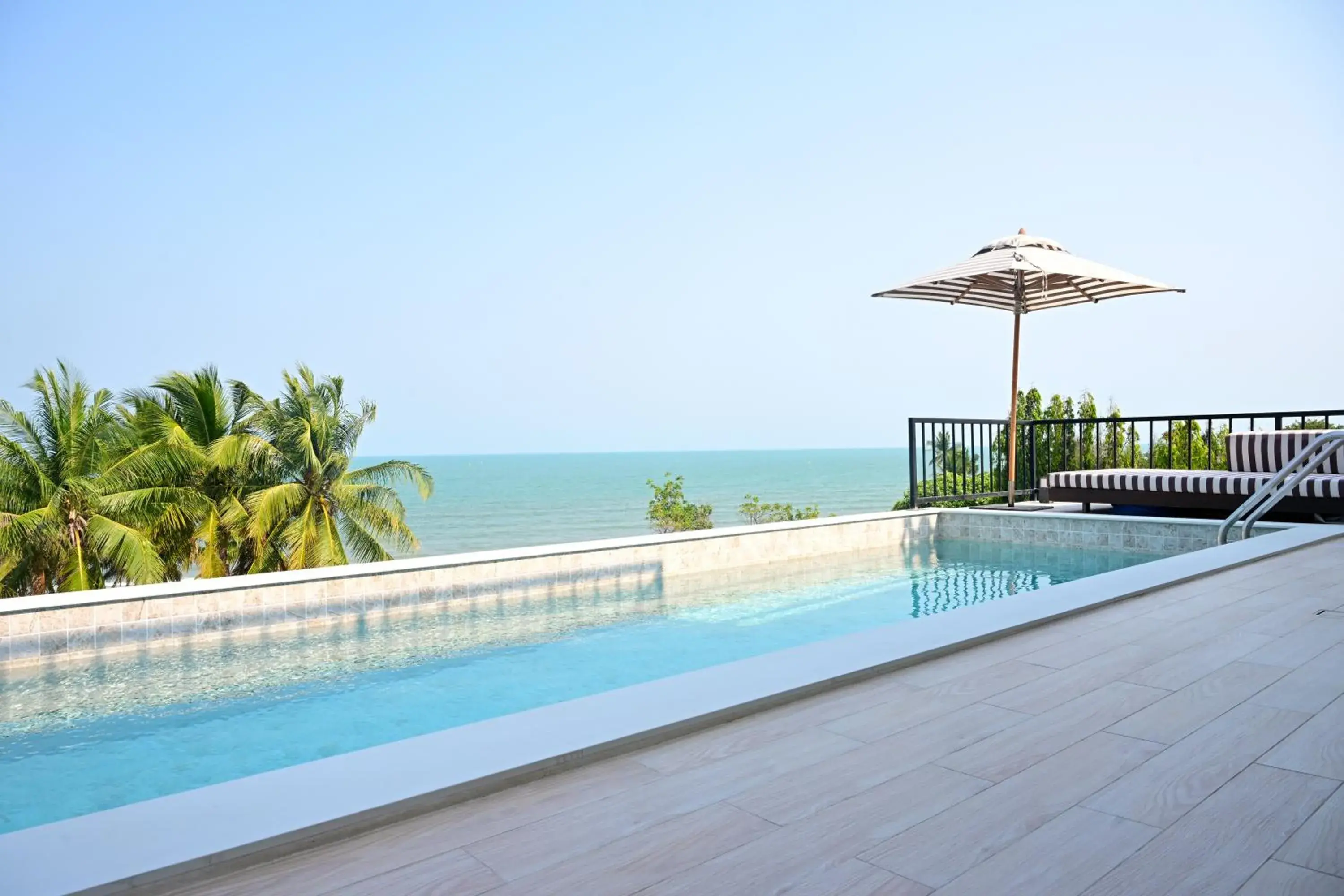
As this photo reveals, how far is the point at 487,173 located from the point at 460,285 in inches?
234

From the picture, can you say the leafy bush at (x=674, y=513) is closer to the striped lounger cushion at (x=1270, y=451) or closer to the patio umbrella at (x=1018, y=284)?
the patio umbrella at (x=1018, y=284)

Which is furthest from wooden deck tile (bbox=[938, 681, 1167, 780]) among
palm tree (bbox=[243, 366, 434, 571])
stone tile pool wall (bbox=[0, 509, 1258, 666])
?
palm tree (bbox=[243, 366, 434, 571])

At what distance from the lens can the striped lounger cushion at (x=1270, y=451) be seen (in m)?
6.29

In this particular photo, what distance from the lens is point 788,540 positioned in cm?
662

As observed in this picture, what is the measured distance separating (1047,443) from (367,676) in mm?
8335

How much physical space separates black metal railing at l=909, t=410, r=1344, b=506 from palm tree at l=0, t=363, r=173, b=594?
25.2 feet

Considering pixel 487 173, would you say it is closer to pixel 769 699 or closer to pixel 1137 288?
pixel 1137 288

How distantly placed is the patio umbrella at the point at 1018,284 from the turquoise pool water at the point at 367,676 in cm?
245

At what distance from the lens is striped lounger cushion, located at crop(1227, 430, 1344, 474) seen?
20.6ft

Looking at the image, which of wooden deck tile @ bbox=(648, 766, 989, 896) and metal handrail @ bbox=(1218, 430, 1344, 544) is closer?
wooden deck tile @ bbox=(648, 766, 989, 896)

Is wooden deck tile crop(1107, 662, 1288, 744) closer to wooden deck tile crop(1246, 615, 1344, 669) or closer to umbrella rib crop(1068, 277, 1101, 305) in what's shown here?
wooden deck tile crop(1246, 615, 1344, 669)

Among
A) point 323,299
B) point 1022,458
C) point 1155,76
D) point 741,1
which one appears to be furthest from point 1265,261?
point 323,299

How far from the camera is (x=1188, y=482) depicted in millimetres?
6512

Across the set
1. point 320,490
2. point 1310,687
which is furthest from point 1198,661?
point 320,490
